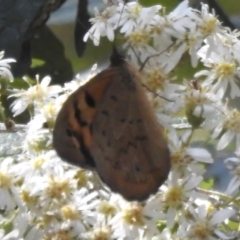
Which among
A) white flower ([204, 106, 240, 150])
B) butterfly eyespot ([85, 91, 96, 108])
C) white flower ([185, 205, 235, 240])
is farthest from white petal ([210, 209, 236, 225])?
butterfly eyespot ([85, 91, 96, 108])

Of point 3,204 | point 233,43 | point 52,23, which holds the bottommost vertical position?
point 52,23

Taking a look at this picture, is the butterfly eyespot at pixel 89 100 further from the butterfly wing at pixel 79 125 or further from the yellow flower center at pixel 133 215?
the yellow flower center at pixel 133 215

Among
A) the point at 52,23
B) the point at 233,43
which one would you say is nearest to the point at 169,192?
the point at 233,43

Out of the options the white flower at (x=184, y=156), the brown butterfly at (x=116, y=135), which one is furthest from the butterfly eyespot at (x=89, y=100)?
the white flower at (x=184, y=156)

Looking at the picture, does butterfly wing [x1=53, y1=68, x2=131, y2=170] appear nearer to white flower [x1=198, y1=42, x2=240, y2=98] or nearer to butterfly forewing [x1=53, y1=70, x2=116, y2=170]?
butterfly forewing [x1=53, y1=70, x2=116, y2=170]

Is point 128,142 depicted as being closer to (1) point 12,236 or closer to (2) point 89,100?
(2) point 89,100

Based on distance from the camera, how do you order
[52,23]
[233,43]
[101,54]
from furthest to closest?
[52,23], [101,54], [233,43]

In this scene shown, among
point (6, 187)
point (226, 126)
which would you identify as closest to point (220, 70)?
point (226, 126)

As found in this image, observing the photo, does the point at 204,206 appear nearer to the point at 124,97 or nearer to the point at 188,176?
the point at 188,176
